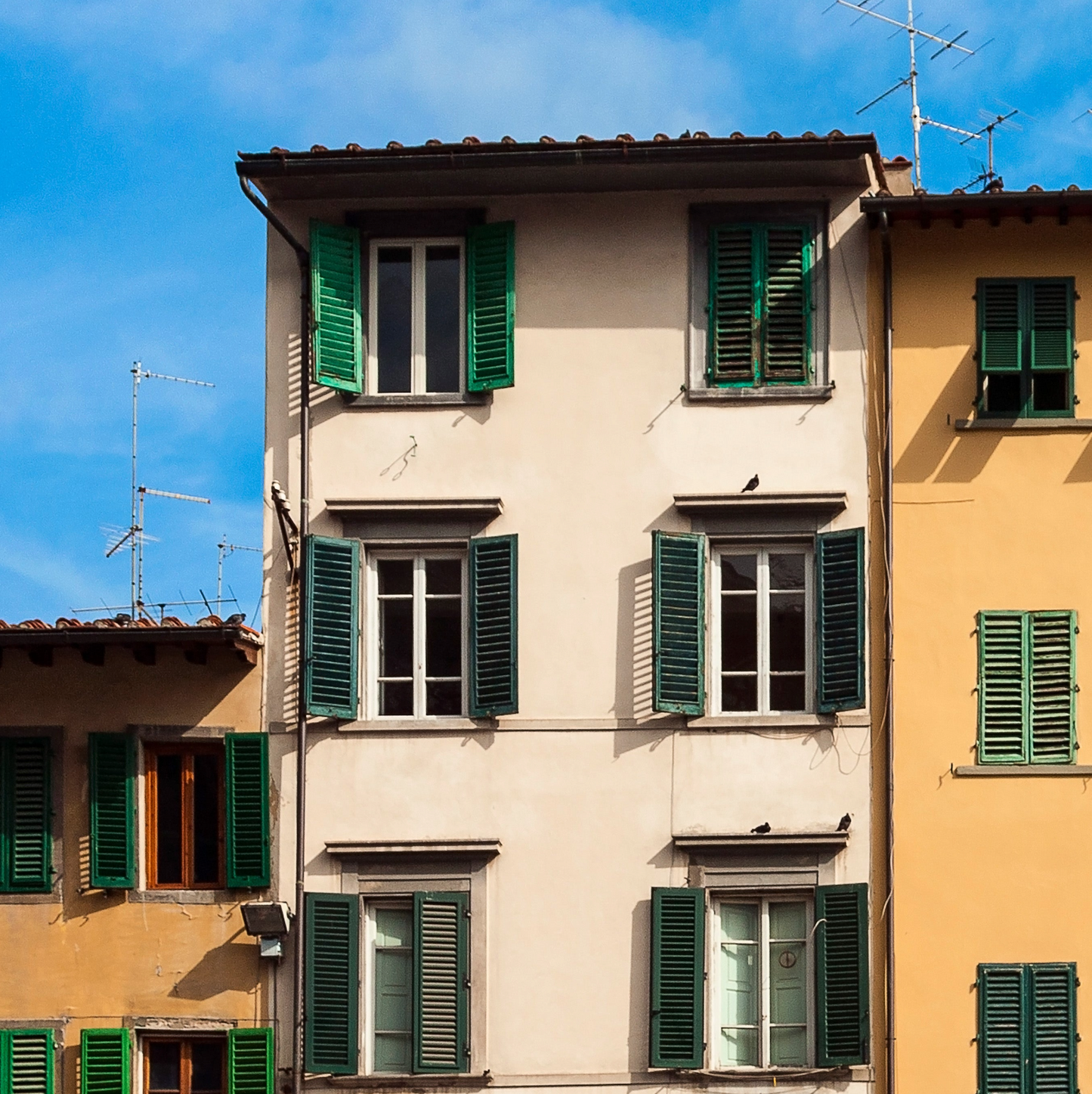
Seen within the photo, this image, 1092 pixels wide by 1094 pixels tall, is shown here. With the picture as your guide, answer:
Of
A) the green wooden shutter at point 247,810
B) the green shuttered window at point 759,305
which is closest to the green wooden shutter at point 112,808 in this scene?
the green wooden shutter at point 247,810

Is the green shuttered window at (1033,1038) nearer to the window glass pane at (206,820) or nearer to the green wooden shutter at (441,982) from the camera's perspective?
the green wooden shutter at (441,982)

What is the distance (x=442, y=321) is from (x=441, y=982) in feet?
21.1

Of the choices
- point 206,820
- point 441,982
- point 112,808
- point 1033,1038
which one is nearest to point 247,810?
point 206,820

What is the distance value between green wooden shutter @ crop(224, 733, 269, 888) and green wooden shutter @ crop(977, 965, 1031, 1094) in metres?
6.80

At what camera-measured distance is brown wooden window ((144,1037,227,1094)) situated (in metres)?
19.4

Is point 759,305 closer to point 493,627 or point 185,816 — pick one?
point 493,627

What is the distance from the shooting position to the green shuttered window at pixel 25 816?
64.3 feet

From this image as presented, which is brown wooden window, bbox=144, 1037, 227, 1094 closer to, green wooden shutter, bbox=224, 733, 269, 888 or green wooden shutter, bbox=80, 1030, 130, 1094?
green wooden shutter, bbox=80, 1030, 130, 1094

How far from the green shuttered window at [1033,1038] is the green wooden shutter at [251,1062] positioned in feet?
21.5

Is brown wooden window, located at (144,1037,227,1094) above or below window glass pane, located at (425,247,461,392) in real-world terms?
below

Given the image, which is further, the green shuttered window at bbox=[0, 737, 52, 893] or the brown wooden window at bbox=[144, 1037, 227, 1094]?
the green shuttered window at bbox=[0, 737, 52, 893]

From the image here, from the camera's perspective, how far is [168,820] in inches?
781

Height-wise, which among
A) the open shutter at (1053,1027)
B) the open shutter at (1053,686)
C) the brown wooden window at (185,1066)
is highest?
the open shutter at (1053,686)

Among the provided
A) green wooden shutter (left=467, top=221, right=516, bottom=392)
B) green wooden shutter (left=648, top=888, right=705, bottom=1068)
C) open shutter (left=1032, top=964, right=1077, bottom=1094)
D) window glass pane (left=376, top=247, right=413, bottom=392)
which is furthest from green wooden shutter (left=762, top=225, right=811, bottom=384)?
open shutter (left=1032, top=964, right=1077, bottom=1094)
